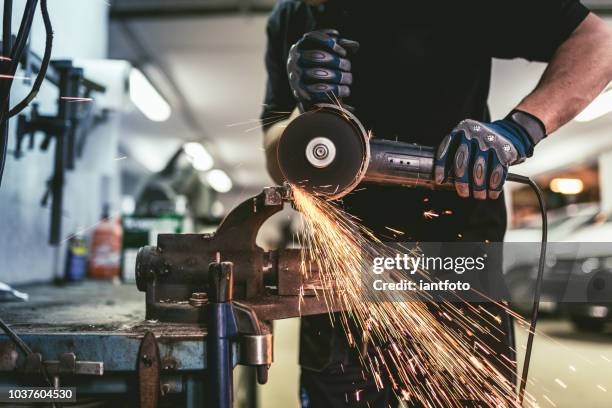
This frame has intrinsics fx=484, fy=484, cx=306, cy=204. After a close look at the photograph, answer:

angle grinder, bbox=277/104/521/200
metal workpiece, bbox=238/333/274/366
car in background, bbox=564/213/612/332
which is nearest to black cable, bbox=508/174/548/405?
angle grinder, bbox=277/104/521/200

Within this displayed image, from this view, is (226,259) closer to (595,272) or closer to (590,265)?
(595,272)

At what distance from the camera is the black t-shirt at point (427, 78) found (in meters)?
1.26

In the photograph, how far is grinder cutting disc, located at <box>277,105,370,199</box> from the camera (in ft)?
→ 3.20

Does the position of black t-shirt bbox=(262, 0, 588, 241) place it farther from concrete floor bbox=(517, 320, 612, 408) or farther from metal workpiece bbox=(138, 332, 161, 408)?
concrete floor bbox=(517, 320, 612, 408)

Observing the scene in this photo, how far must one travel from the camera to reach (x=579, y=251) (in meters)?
5.38

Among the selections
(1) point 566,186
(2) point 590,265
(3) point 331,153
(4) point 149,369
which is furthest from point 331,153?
(1) point 566,186

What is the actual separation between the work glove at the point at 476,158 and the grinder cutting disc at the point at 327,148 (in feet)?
0.57

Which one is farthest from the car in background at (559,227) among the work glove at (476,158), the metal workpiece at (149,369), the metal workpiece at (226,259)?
the metal workpiece at (149,369)

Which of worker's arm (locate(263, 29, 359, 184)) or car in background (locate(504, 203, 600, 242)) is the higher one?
worker's arm (locate(263, 29, 359, 184))

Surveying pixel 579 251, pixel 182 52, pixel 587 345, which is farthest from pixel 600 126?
pixel 182 52

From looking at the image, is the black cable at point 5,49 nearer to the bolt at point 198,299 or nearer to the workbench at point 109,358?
the workbench at point 109,358

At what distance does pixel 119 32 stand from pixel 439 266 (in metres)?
4.59

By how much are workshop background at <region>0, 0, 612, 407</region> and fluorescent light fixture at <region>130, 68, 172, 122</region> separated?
0.08 ft

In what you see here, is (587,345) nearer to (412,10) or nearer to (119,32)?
(412,10)
